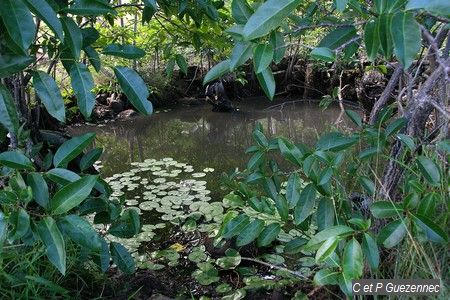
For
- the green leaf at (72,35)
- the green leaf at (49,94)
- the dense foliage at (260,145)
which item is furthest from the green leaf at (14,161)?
the green leaf at (72,35)

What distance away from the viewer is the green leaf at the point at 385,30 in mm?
643

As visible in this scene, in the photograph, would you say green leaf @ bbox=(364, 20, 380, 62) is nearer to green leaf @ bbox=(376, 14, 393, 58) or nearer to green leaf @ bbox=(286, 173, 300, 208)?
green leaf @ bbox=(376, 14, 393, 58)

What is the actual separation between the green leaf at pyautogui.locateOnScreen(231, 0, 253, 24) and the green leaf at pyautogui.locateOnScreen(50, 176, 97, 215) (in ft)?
1.49

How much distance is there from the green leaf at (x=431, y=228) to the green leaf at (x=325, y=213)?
361mm

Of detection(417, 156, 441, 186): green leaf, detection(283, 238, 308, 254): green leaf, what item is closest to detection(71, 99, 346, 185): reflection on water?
detection(283, 238, 308, 254): green leaf

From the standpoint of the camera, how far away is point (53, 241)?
2.68 feet

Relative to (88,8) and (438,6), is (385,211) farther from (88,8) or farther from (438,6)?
(88,8)

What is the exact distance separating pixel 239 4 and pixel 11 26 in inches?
18.6

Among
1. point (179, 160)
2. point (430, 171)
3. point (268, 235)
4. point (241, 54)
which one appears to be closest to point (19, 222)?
point (241, 54)

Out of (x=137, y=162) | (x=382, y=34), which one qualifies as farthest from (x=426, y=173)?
(x=137, y=162)

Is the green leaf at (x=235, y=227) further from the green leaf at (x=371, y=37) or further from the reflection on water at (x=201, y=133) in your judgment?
the reflection on water at (x=201, y=133)

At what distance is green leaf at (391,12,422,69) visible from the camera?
0.62m

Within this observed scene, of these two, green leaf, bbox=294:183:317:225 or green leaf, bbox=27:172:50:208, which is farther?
green leaf, bbox=294:183:317:225

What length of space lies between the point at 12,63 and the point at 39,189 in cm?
27
